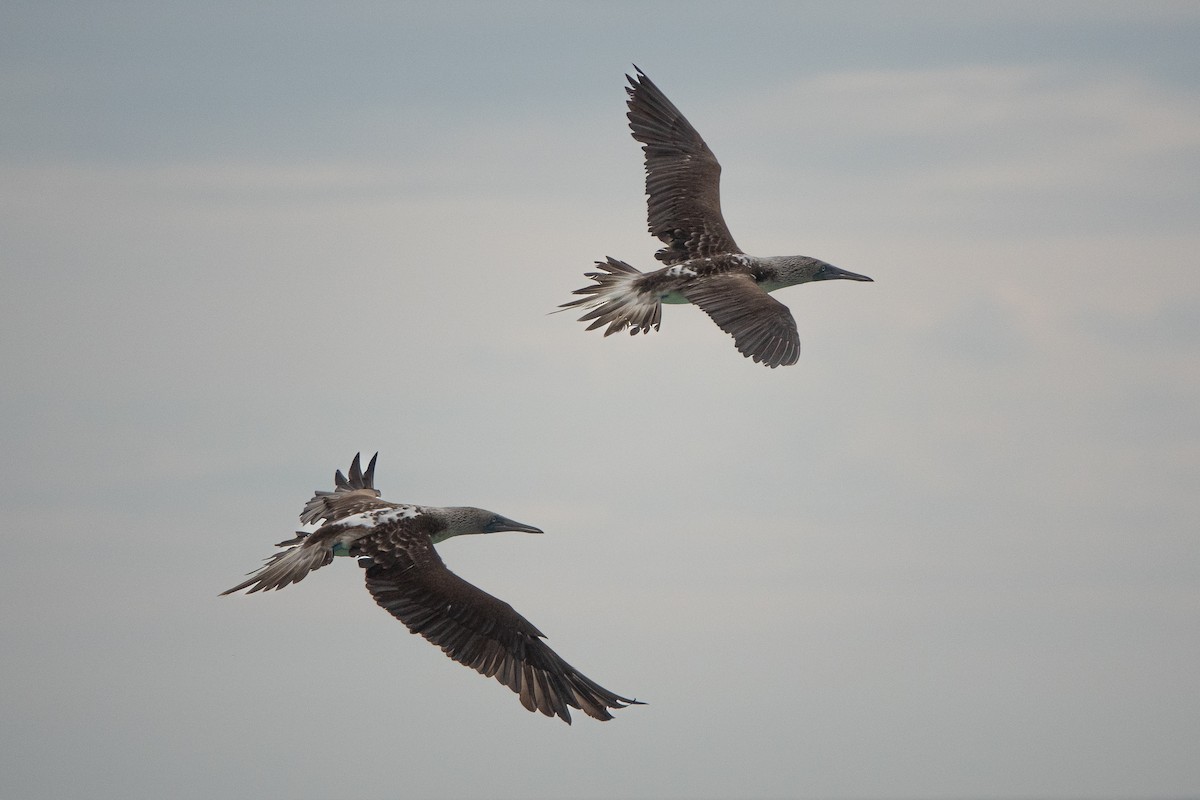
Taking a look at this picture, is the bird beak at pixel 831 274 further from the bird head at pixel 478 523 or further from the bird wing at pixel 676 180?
the bird head at pixel 478 523

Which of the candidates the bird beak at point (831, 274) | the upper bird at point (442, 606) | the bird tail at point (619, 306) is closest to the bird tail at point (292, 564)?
the upper bird at point (442, 606)

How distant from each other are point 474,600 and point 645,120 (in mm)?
9958

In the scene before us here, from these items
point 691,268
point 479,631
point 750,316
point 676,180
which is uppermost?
point 676,180

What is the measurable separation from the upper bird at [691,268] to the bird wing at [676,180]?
0.01m

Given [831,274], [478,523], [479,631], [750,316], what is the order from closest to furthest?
[479,631]
[478,523]
[750,316]
[831,274]

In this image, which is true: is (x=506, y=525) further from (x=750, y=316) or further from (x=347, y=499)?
(x=750, y=316)

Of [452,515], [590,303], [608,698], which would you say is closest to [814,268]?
[590,303]

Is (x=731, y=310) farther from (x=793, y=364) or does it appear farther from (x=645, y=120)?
(x=645, y=120)

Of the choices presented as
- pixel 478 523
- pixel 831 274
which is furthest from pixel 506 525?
pixel 831 274

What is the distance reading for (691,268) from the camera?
20.1m

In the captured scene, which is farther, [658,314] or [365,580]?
[658,314]

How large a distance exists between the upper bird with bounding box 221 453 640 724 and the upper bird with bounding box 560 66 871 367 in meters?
4.53

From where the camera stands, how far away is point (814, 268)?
21.2 m

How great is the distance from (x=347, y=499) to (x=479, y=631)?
314cm
